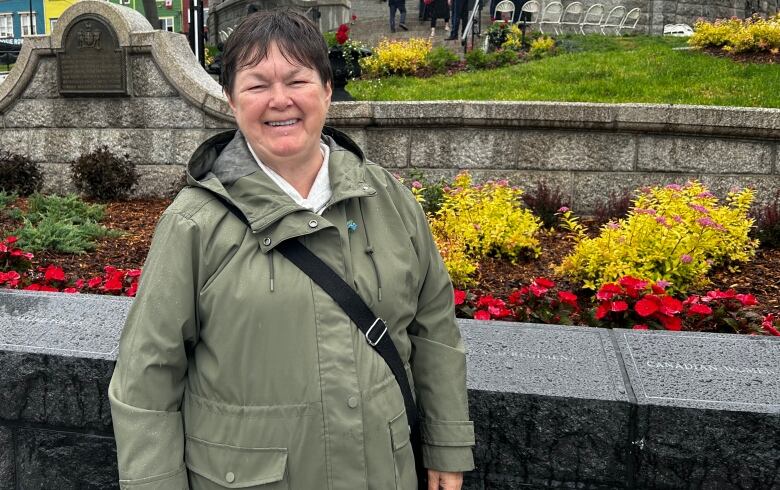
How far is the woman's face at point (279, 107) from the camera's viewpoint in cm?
178

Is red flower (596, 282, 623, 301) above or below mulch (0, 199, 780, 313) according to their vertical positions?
above

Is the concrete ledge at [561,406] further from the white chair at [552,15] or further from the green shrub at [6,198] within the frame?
the white chair at [552,15]

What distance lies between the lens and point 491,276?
519 centimetres

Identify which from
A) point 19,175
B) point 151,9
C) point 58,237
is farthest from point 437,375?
point 151,9

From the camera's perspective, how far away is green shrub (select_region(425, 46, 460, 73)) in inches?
562

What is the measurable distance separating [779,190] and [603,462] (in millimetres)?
5177

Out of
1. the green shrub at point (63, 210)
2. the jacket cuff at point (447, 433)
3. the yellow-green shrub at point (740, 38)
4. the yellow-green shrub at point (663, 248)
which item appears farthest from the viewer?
the yellow-green shrub at point (740, 38)

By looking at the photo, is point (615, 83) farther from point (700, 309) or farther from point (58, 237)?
point (58, 237)

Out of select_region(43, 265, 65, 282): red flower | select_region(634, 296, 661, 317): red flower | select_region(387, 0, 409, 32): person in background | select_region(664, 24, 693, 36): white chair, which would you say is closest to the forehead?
select_region(634, 296, 661, 317): red flower

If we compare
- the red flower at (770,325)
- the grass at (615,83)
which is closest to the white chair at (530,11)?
the grass at (615,83)

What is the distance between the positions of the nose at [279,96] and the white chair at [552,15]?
812 inches

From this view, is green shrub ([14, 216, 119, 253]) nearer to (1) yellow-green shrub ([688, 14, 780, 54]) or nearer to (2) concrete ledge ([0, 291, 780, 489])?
(2) concrete ledge ([0, 291, 780, 489])

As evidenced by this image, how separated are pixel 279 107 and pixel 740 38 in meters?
13.7

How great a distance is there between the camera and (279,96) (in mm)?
1787
